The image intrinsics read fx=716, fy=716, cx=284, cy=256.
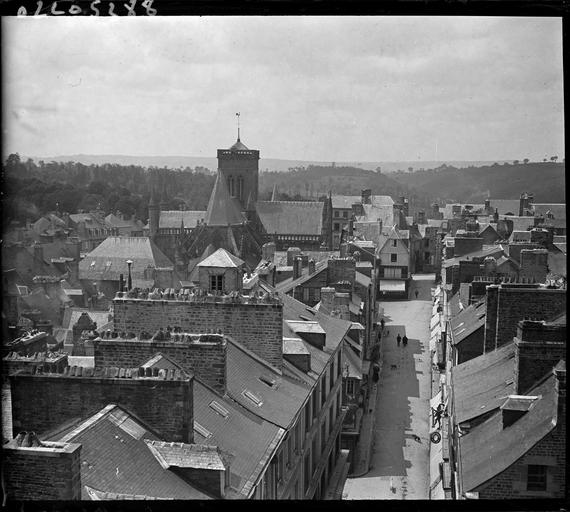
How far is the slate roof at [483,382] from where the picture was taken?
13.6m

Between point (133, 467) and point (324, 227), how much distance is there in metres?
59.1

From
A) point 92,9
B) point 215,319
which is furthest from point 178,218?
point 92,9

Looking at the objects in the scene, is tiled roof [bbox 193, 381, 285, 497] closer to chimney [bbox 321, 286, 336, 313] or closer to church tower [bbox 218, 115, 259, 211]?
chimney [bbox 321, 286, 336, 313]

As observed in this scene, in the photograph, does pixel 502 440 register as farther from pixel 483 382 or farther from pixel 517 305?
pixel 517 305

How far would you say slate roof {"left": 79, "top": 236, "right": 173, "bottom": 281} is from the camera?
46.0m

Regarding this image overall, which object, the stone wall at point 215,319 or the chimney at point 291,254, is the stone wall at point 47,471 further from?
the chimney at point 291,254

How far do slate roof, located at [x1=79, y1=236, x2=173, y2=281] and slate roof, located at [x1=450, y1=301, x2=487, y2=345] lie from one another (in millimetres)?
26727

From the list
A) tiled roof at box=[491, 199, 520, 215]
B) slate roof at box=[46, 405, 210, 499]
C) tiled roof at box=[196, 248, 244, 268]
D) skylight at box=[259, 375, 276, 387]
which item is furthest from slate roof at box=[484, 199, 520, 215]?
slate roof at box=[46, 405, 210, 499]

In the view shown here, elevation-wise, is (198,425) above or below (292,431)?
above

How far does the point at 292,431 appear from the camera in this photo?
1488 cm

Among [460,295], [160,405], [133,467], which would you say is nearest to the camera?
[133,467]
